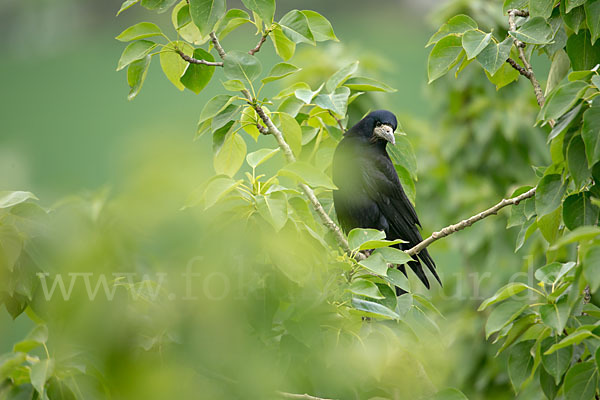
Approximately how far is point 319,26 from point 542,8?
22.5 inches

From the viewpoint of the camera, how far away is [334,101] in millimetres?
1702

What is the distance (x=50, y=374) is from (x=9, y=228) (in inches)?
11.5

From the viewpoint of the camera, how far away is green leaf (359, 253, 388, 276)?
4.34 ft

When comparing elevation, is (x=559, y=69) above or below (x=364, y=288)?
above

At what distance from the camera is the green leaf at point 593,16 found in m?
1.41

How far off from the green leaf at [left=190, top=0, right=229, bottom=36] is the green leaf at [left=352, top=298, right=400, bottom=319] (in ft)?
2.32

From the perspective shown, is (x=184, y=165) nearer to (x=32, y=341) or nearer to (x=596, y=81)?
(x=32, y=341)

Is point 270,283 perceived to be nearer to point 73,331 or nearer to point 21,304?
point 73,331

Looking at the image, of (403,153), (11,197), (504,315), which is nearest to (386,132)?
(403,153)

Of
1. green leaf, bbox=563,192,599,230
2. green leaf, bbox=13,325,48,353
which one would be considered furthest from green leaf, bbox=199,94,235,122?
green leaf, bbox=563,192,599,230

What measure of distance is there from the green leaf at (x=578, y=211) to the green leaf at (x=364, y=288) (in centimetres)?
48

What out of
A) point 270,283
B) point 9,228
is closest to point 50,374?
point 9,228

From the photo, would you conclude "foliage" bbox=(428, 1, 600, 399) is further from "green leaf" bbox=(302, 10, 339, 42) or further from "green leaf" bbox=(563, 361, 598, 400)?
"green leaf" bbox=(302, 10, 339, 42)

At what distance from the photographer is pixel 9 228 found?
1177 millimetres
